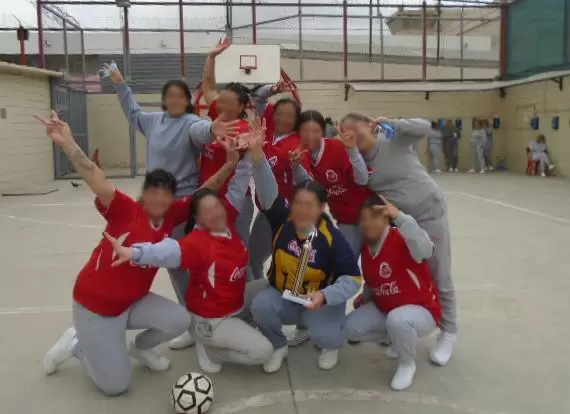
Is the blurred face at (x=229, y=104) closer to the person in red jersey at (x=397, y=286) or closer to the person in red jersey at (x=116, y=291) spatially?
the person in red jersey at (x=116, y=291)

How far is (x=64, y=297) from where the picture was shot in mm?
4715

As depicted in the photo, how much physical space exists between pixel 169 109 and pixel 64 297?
2.00 metres

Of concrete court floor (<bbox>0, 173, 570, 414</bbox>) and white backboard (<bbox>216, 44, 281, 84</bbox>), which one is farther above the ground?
white backboard (<bbox>216, 44, 281, 84</bbox>)

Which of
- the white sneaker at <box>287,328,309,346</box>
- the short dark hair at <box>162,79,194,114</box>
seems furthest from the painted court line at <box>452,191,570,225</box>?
the short dark hair at <box>162,79,194,114</box>

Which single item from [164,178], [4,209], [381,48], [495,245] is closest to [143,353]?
[164,178]

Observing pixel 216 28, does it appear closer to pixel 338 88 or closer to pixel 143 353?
pixel 338 88

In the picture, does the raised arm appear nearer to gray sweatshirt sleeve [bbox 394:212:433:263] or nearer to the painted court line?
gray sweatshirt sleeve [bbox 394:212:433:263]

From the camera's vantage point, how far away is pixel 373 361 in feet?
11.2

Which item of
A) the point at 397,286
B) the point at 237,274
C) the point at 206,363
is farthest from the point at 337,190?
the point at 206,363

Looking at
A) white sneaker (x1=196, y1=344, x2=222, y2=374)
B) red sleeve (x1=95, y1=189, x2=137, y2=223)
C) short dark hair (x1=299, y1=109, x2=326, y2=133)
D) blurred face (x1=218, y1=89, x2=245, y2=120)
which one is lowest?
white sneaker (x1=196, y1=344, x2=222, y2=374)

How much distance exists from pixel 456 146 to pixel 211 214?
14752mm

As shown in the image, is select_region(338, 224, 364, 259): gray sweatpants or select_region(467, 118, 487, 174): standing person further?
select_region(467, 118, 487, 174): standing person

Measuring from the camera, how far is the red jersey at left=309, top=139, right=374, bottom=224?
3436mm

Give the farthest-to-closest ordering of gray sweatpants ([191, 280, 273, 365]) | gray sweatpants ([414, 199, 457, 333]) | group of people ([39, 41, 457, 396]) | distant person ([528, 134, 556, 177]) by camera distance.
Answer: distant person ([528, 134, 556, 177])
gray sweatpants ([414, 199, 457, 333])
gray sweatpants ([191, 280, 273, 365])
group of people ([39, 41, 457, 396])
